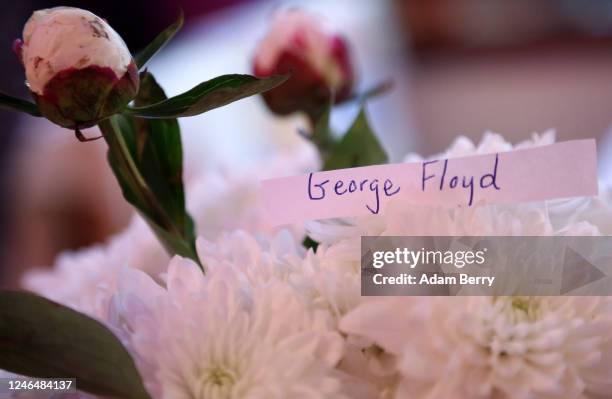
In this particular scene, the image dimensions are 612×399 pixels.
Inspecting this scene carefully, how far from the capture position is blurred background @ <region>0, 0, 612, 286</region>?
161 centimetres

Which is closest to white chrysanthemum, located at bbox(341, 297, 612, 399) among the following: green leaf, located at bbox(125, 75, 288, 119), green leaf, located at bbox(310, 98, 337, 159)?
green leaf, located at bbox(125, 75, 288, 119)

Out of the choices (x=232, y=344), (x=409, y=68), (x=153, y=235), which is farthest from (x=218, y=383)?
(x=409, y=68)

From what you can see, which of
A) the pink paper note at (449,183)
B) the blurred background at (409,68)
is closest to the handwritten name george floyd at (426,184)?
the pink paper note at (449,183)

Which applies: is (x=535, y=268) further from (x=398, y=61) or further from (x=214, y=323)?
(x=398, y=61)

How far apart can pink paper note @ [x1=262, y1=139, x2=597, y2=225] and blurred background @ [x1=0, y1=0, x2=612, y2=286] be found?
Result: 3.69 feet

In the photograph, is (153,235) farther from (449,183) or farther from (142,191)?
(449,183)

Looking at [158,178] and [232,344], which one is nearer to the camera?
[232,344]

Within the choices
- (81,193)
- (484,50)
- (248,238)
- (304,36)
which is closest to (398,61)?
(484,50)

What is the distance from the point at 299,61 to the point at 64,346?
0.35 metres

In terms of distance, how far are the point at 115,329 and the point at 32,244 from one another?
1.13 metres

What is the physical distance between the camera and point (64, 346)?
11.0 inches

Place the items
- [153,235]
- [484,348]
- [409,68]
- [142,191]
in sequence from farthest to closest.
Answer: [409,68] < [153,235] < [142,191] < [484,348]

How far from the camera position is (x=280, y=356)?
27cm

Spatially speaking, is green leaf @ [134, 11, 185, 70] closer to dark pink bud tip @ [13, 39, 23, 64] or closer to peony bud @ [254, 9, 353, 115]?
dark pink bud tip @ [13, 39, 23, 64]
